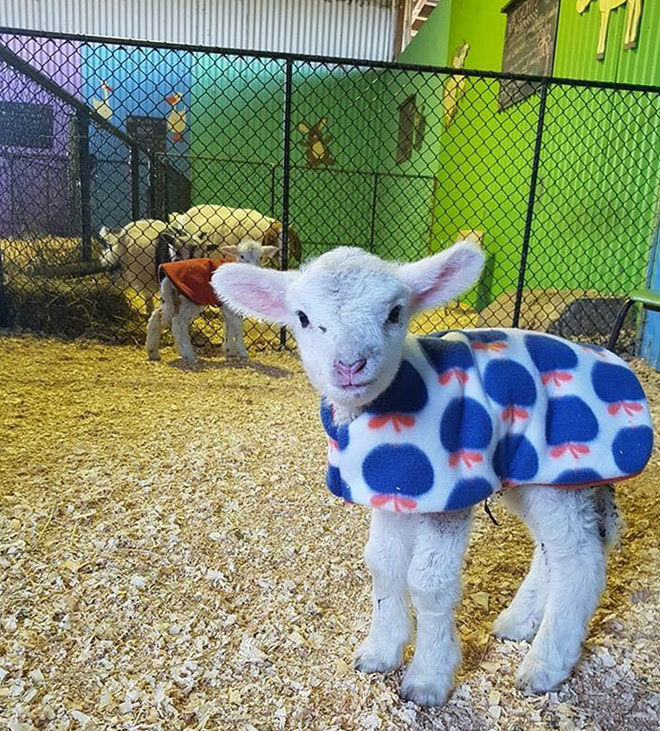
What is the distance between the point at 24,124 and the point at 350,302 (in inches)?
189

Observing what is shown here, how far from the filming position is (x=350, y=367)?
103cm

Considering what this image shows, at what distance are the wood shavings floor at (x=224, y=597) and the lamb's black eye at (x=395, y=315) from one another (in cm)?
76

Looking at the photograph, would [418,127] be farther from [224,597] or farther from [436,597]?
[436,597]

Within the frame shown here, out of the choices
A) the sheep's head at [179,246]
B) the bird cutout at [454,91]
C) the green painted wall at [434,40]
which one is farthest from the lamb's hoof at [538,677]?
the green painted wall at [434,40]

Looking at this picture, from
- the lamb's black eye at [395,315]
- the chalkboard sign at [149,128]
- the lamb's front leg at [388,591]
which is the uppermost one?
the chalkboard sign at [149,128]

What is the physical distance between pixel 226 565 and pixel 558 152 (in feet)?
15.3

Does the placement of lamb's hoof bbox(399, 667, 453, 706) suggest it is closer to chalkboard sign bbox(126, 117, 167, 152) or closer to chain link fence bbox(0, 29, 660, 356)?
chain link fence bbox(0, 29, 660, 356)

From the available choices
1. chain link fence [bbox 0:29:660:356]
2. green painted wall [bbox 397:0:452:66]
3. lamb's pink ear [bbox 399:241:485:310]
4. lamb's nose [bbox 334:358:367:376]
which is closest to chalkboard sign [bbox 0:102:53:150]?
chain link fence [bbox 0:29:660:356]

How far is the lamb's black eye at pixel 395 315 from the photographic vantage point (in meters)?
1.13

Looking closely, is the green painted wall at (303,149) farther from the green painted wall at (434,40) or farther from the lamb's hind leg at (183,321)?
the lamb's hind leg at (183,321)

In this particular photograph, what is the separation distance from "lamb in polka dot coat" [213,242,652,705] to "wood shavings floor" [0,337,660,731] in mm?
104

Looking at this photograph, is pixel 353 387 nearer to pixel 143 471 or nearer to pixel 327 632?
pixel 327 632

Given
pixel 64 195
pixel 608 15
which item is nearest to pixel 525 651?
pixel 608 15

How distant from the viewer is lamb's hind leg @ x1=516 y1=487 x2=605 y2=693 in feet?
4.02
